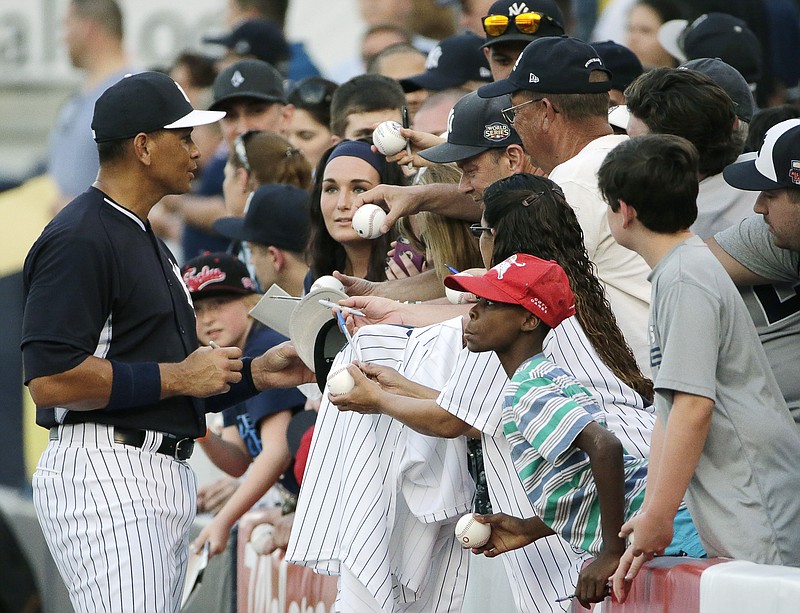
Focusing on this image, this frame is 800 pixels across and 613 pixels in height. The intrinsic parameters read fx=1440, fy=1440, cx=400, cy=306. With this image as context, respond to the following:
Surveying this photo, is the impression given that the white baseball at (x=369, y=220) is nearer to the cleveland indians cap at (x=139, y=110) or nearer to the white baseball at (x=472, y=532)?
the cleveland indians cap at (x=139, y=110)

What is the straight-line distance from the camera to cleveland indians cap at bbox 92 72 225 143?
4852 mm

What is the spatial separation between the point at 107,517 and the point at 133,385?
44cm

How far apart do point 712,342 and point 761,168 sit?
29.2 inches

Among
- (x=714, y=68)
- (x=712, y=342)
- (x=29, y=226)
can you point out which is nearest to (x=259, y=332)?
(x=714, y=68)

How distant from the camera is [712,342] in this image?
361cm

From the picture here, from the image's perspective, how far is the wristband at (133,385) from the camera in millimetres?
4590

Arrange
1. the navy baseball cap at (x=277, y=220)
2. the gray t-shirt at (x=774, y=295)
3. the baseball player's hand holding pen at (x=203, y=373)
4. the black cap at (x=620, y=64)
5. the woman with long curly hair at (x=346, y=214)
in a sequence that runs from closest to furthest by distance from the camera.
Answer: the gray t-shirt at (x=774, y=295)
the baseball player's hand holding pen at (x=203, y=373)
the woman with long curly hair at (x=346, y=214)
the black cap at (x=620, y=64)
the navy baseball cap at (x=277, y=220)

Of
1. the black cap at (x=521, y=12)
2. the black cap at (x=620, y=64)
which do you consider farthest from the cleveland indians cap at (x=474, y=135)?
the black cap at (x=521, y=12)

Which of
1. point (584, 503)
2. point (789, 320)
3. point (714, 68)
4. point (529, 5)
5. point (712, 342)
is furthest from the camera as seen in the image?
point (529, 5)

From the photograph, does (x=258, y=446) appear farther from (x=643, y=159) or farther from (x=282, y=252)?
(x=643, y=159)

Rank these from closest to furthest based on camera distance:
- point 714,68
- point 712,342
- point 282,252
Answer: point 712,342 < point 714,68 < point 282,252

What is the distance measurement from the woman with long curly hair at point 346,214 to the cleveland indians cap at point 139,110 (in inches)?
44.7

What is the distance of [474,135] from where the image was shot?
528 cm

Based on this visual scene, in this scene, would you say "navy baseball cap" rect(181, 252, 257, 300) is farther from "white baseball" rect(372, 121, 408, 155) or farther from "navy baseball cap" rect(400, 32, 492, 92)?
"navy baseball cap" rect(400, 32, 492, 92)
